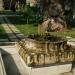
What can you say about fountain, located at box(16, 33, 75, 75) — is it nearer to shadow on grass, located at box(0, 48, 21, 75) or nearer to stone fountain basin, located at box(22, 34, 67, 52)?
stone fountain basin, located at box(22, 34, 67, 52)

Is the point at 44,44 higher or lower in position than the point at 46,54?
higher

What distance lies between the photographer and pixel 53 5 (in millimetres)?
18109

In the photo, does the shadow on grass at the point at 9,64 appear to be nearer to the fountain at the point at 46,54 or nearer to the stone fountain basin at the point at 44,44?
the fountain at the point at 46,54

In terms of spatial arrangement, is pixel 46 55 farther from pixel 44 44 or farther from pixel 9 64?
pixel 9 64

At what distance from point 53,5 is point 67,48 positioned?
10.6m

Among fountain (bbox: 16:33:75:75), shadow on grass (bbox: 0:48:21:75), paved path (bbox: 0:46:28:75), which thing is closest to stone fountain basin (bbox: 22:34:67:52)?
fountain (bbox: 16:33:75:75)

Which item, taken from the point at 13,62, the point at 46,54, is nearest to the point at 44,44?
the point at 46,54

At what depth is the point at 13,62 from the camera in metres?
7.79

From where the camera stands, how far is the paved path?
23.6 ft

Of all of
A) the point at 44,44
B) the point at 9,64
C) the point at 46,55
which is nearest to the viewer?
the point at 46,55

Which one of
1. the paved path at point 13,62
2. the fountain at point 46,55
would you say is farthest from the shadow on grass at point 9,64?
the fountain at point 46,55

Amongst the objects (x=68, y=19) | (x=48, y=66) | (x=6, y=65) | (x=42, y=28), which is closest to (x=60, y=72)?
(x=48, y=66)

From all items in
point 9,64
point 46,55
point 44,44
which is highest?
point 44,44

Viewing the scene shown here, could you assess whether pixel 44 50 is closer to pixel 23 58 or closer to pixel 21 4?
pixel 23 58
